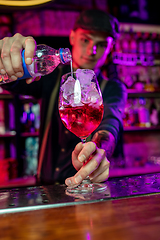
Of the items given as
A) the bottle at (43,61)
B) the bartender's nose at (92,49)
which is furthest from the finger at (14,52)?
the bartender's nose at (92,49)

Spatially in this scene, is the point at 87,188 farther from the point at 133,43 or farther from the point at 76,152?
the point at 133,43

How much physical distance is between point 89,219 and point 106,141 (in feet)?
1.80

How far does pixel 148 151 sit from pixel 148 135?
27 centimetres

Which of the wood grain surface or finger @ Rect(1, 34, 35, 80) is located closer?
the wood grain surface

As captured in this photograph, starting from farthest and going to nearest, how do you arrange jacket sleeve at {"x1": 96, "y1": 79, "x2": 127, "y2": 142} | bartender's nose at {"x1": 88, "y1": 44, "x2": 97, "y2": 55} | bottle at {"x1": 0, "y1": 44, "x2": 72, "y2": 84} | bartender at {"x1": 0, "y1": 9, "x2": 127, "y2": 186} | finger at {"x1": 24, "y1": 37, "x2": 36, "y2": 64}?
bartender's nose at {"x1": 88, "y1": 44, "x2": 97, "y2": 55}
bartender at {"x1": 0, "y1": 9, "x2": 127, "y2": 186}
jacket sleeve at {"x1": 96, "y1": 79, "x2": 127, "y2": 142}
bottle at {"x1": 0, "y1": 44, "x2": 72, "y2": 84}
finger at {"x1": 24, "y1": 37, "x2": 36, "y2": 64}

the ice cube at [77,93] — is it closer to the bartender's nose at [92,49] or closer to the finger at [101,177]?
the finger at [101,177]

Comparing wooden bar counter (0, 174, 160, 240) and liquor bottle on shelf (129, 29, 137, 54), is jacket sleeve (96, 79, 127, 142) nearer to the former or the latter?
wooden bar counter (0, 174, 160, 240)

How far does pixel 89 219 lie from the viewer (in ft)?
1.60

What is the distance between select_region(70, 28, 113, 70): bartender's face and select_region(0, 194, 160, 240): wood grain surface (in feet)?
4.40

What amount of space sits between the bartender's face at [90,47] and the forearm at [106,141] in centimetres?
86

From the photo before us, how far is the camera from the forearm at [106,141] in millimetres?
994

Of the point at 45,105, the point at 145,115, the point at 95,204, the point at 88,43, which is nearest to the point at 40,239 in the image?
the point at 95,204

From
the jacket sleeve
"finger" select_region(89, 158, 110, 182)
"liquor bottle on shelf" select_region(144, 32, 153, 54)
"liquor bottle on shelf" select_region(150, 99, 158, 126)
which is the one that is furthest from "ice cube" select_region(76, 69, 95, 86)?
"liquor bottle on shelf" select_region(144, 32, 153, 54)

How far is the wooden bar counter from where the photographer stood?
419 mm
